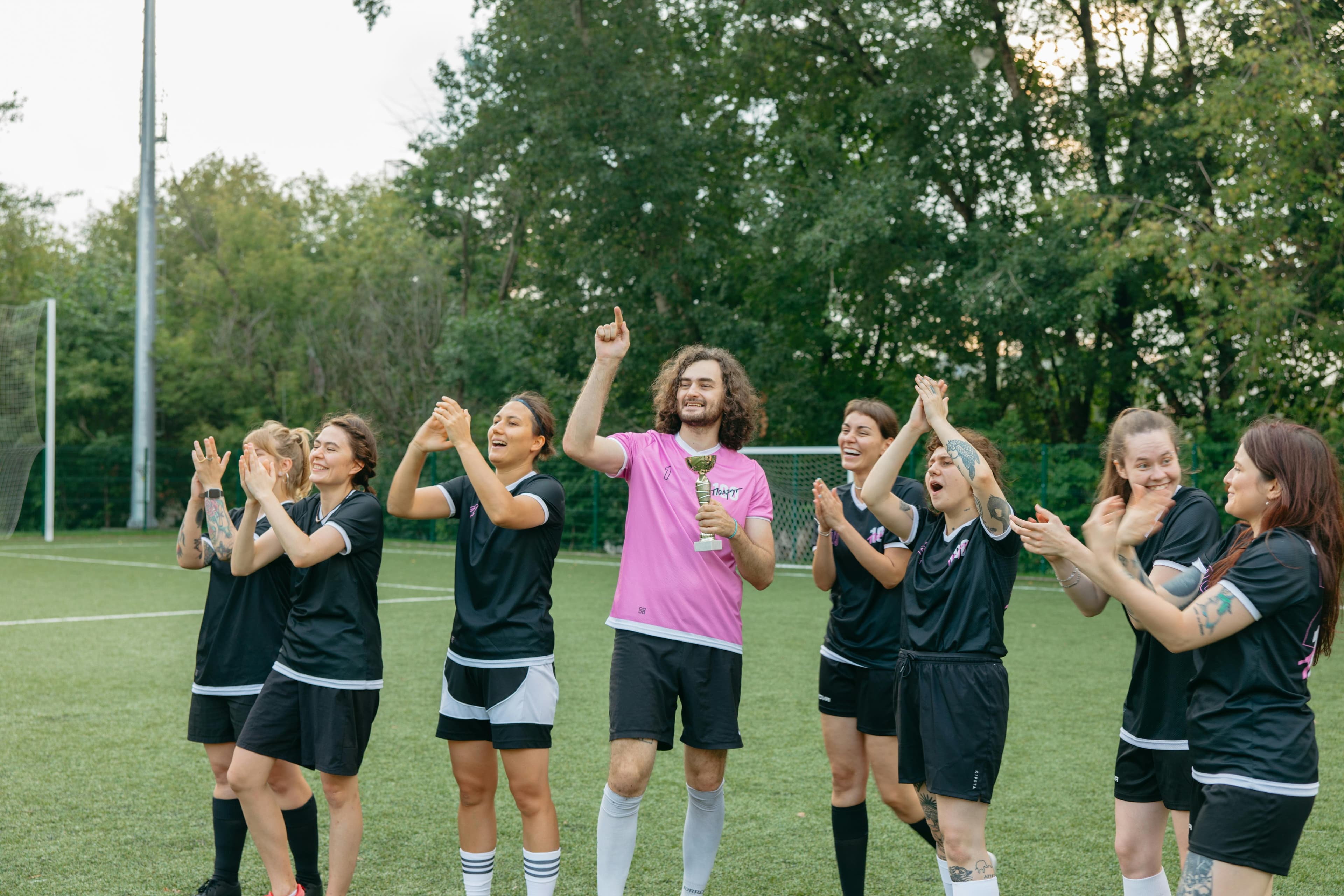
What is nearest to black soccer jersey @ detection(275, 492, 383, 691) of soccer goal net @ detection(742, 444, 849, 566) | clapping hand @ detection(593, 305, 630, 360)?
clapping hand @ detection(593, 305, 630, 360)

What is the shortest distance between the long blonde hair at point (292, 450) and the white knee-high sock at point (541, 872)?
1784mm

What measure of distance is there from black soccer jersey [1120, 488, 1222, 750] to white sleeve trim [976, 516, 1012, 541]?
0.46 meters

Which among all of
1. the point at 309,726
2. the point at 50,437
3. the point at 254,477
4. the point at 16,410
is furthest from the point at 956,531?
the point at 50,437

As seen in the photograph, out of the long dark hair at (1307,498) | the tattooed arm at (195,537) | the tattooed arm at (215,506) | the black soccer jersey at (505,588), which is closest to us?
the long dark hair at (1307,498)

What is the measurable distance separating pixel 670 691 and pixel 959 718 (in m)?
0.97

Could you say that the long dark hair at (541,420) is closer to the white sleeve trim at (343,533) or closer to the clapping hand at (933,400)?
the white sleeve trim at (343,533)

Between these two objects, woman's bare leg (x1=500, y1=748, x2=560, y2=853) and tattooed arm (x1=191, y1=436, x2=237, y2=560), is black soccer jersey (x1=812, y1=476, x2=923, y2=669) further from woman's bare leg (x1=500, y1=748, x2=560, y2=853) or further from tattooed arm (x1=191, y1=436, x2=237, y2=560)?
tattooed arm (x1=191, y1=436, x2=237, y2=560)

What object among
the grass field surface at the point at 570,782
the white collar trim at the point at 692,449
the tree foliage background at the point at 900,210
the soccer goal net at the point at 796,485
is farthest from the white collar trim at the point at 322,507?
the tree foliage background at the point at 900,210

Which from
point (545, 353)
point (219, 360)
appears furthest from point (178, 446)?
point (545, 353)

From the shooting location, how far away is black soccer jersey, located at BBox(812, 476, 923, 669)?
4406 millimetres

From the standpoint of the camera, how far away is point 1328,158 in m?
16.6

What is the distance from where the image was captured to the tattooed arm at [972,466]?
142 inches

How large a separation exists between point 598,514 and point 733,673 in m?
19.5

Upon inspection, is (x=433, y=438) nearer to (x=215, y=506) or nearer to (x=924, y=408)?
(x=215, y=506)
